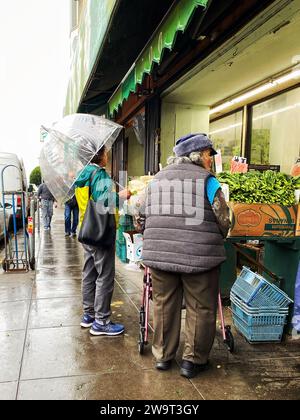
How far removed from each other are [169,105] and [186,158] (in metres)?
5.27

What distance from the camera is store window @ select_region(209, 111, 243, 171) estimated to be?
28.8ft

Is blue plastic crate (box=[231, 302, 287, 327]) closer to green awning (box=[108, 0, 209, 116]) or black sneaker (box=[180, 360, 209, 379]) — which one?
black sneaker (box=[180, 360, 209, 379])

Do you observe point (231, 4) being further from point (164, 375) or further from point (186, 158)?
point (164, 375)

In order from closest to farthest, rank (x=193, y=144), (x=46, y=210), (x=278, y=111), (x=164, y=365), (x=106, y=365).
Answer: (x=193, y=144) < (x=164, y=365) < (x=106, y=365) < (x=278, y=111) < (x=46, y=210)

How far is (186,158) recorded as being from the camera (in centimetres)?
317

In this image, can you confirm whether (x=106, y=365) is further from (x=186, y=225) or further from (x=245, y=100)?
(x=245, y=100)

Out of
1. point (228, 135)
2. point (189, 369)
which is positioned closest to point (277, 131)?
point (228, 135)

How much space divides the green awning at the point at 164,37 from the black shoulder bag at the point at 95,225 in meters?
1.78

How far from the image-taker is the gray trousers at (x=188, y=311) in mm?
3125

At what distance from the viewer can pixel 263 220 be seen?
406 centimetres

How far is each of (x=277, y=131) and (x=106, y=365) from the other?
20.0 ft

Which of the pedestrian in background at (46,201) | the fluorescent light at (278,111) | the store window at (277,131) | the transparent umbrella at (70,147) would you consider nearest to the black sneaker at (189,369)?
the transparent umbrella at (70,147)

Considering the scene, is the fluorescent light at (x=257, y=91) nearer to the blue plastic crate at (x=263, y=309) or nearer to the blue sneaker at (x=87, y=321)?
the blue plastic crate at (x=263, y=309)
